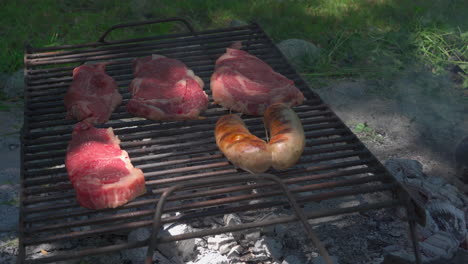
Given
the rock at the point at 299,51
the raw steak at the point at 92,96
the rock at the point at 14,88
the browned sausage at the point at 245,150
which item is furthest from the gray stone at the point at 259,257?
the rock at the point at 14,88

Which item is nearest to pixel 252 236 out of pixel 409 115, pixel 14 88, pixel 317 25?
pixel 409 115

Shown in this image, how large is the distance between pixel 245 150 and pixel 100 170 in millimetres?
749

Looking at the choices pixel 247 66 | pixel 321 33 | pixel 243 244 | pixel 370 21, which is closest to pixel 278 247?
pixel 243 244

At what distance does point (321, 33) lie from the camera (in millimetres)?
6234

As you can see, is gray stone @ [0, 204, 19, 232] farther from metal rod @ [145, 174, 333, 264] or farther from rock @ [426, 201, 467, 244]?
rock @ [426, 201, 467, 244]

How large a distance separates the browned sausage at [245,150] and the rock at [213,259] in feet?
1.97

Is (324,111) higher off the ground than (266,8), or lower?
higher

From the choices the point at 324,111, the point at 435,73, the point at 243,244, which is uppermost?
the point at 324,111

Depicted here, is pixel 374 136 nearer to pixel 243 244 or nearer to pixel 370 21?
pixel 243 244

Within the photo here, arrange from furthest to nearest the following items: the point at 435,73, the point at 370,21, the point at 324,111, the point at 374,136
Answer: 1. the point at 370,21
2. the point at 435,73
3. the point at 374,136
4. the point at 324,111

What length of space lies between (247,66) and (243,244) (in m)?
1.24

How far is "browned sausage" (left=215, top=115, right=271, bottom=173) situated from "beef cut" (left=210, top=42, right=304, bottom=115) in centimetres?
49

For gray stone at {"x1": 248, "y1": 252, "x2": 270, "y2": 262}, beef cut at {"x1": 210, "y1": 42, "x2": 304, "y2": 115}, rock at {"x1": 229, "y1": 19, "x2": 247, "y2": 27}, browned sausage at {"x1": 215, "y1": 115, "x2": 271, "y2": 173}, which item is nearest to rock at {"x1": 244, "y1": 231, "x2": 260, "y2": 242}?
gray stone at {"x1": 248, "y1": 252, "x2": 270, "y2": 262}

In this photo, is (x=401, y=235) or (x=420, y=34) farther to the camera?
(x=420, y=34)
